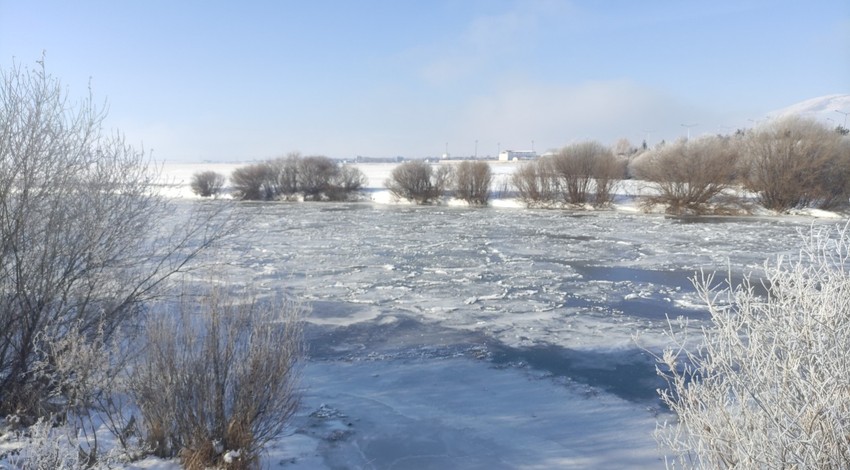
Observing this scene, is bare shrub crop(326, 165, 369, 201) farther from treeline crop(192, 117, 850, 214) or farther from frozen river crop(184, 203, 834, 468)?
frozen river crop(184, 203, 834, 468)

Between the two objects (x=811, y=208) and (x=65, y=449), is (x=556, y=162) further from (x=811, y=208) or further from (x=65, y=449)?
(x=65, y=449)

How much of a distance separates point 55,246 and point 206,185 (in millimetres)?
41557

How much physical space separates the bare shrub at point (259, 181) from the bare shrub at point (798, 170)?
31.0 m

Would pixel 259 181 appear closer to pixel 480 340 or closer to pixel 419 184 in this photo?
pixel 419 184

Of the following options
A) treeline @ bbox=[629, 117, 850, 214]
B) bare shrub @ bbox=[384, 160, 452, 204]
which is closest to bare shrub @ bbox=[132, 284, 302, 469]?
treeline @ bbox=[629, 117, 850, 214]

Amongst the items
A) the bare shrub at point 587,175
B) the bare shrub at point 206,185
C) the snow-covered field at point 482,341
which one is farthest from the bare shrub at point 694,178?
the bare shrub at point 206,185

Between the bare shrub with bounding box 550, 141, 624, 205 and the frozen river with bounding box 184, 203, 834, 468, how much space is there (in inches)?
679

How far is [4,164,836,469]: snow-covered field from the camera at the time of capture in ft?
19.8

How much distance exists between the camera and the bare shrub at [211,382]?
494cm

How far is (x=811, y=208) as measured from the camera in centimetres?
3316

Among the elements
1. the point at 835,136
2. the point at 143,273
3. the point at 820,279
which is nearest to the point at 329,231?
the point at 143,273

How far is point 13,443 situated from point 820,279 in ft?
19.8

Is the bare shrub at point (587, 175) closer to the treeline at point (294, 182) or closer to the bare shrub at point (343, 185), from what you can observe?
the bare shrub at point (343, 185)

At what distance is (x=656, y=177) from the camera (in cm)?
3603
